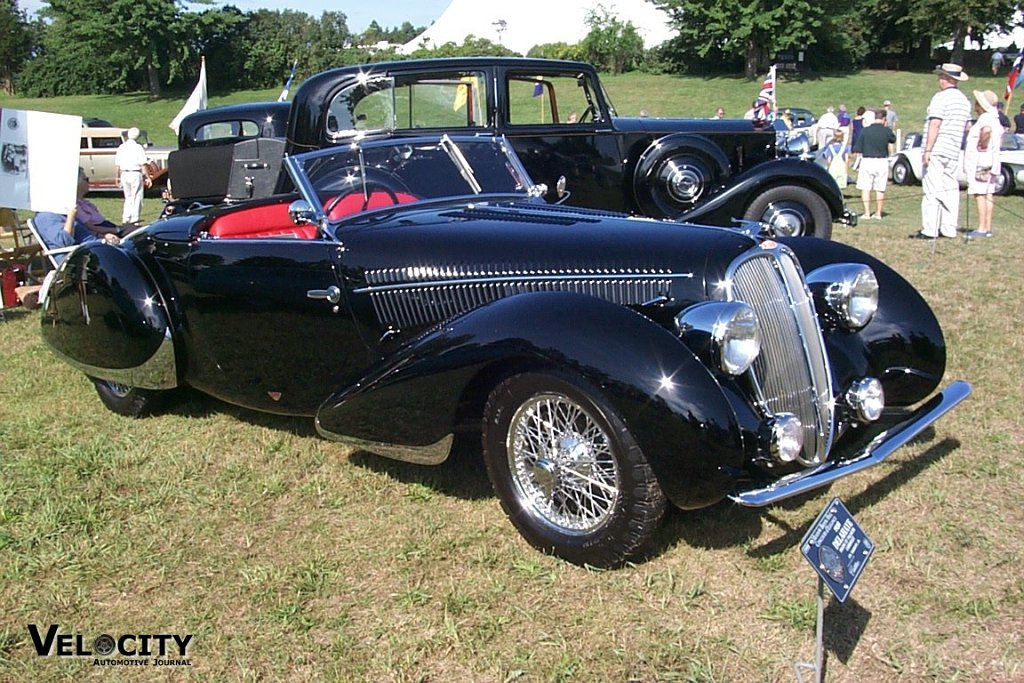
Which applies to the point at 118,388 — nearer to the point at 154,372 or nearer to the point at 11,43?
the point at 154,372

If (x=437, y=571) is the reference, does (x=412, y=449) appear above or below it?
above

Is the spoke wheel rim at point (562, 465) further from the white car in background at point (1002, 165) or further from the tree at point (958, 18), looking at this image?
the tree at point (958, 18)

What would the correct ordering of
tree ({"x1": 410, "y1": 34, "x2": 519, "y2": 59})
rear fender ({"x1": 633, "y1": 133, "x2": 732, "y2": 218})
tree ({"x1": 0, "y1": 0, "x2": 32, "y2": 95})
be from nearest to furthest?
1. rear fender ({"x1": 633, "y1": 133, "x2": 732, "y2": 218})
2. tree ({"x1": 410, "y1": 34, "x2": 519, "y2": 59})
3. tree ({"x1": 0, "y1": 0, "x2": 32, "y2": 95})

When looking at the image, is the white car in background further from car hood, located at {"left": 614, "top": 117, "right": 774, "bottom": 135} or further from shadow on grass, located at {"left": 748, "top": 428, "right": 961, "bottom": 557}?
shadow on grass, located at {"left": 748, "top": 428, "right": 961, "bottom": 557}

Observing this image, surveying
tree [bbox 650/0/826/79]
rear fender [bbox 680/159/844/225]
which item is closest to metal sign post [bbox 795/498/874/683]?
rear fender [bbox 680/159/844/225]

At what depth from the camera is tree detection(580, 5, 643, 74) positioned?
50.2 metres

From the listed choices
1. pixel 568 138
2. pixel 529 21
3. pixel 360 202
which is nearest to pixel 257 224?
pixel 360 202

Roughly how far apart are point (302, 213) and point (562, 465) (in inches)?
77.8

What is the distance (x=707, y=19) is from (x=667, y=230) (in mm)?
48794

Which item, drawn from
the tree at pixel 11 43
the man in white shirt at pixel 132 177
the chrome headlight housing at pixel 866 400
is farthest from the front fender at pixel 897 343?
the tree at pixel 11 43

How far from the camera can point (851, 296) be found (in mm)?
4016

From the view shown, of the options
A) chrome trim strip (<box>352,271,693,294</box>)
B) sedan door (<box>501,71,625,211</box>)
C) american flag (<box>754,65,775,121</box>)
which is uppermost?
american flag (<box>754,65,775,121</box>)

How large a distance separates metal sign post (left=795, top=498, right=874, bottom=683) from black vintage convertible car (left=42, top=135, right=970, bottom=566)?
393 millimetres

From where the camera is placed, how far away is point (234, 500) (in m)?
4.18
